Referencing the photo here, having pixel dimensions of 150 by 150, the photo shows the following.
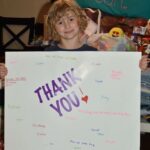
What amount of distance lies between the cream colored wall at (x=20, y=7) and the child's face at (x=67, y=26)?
207cm

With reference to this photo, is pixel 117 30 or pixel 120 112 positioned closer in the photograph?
pixel 120 112

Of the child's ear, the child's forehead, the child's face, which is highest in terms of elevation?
the child's forehead

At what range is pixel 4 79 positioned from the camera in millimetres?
1221

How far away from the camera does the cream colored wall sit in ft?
11.0

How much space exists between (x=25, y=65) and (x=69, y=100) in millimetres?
202

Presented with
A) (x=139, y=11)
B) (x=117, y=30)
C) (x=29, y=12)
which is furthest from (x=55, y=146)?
Result: (x=29, y=12)

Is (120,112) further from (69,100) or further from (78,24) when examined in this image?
(78,24)

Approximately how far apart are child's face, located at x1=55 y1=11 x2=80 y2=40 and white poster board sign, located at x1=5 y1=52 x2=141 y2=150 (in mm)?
168

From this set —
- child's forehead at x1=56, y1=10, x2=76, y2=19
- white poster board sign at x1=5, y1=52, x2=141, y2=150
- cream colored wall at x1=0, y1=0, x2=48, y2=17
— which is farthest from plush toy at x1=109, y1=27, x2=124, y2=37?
cream colored wall at x1=0, y1=0, x2=48, y2=17

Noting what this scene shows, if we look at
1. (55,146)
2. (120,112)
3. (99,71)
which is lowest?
(55,146)

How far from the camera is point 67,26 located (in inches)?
51.2

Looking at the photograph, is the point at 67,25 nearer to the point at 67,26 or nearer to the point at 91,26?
the point at 67,26

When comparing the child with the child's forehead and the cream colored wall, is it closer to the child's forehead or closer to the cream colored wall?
the child's forehead

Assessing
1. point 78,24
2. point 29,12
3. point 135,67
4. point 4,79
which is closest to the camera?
point 135,67
